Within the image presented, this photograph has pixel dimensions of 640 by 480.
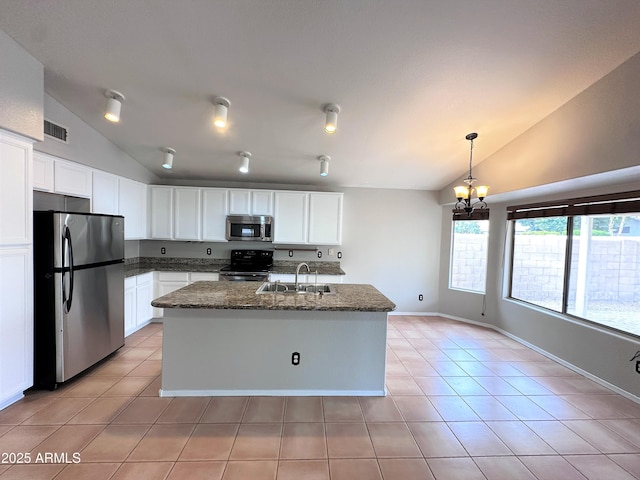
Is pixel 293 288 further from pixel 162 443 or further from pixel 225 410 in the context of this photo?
pixel 162 443

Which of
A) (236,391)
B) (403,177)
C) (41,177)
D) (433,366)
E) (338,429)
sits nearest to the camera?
(338,429)

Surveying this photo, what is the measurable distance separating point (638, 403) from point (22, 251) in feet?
18.3

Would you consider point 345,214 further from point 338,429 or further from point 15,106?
point 15,106

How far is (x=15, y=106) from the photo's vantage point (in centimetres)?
230

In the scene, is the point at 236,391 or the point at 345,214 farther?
the point at 345,214

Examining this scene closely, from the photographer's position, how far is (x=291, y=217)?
4.88m

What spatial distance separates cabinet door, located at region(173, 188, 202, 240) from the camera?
4.73 meters

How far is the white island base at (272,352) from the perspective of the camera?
2.58 m

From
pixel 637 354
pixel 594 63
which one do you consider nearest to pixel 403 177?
pixel 594 63

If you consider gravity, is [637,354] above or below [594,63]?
below

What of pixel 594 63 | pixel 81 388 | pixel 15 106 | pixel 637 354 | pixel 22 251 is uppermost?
pixel 594 63

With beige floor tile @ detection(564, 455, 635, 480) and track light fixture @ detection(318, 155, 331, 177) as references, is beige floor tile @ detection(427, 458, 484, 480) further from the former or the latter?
track light fixture @ detection(318, 155, 331, 177)

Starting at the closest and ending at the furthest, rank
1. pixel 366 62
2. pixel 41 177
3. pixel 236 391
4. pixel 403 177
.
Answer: pixel 366 62
pixel 236 391
pixel 41 177
pixel 403 177

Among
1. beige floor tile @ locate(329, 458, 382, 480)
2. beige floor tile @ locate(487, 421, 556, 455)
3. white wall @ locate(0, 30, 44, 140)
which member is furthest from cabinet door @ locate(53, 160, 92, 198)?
beige floor tile @ locate(487, 421, 556, 455)
